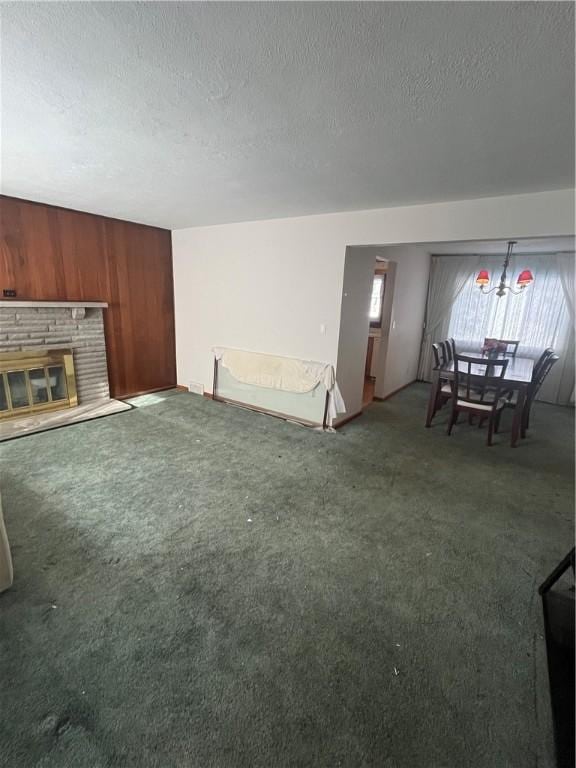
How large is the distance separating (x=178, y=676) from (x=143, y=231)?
16.1 ft

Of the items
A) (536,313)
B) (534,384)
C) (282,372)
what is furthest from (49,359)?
(536,313)

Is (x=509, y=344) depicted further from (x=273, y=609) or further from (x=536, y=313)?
(x=273, y=609)

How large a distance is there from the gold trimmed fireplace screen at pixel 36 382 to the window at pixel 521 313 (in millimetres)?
6115

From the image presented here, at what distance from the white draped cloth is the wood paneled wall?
109cm

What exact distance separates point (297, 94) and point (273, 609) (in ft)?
7.80

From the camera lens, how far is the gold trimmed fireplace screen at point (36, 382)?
3764 mm

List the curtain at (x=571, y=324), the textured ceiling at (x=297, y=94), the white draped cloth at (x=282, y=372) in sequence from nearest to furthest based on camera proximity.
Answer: the textured ceiling at (x=297, y=94) → the white draped cloth at (x=282, y=372) → the curtain at (x=571, y=324)

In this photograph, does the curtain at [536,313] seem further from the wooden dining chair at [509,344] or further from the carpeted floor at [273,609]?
the carpeted floor at [273,609]

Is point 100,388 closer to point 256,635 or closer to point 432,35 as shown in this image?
point 256,635

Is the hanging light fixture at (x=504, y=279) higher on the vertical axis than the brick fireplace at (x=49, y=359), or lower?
higher

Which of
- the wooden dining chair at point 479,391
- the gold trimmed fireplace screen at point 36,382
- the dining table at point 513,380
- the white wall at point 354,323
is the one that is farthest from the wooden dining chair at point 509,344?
the gold trimmed fireplace screen at point 36,382

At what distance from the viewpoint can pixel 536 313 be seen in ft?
17.8

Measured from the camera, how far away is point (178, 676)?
1389mm

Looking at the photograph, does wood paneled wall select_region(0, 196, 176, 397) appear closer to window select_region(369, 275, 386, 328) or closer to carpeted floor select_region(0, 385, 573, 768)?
carpeted floor select_region(0, 385, 573, 768)
